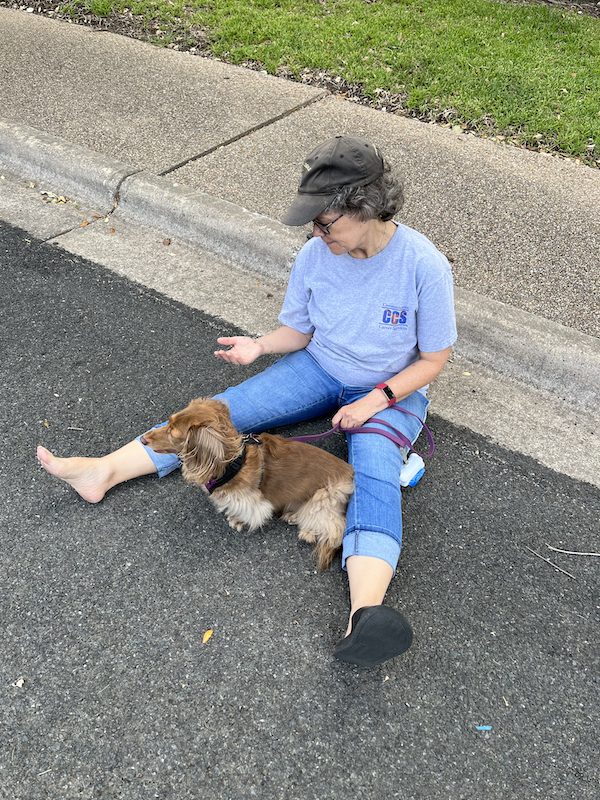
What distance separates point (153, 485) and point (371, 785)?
5.33ft

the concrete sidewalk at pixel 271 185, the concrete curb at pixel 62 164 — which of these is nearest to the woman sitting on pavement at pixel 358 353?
the concrete sidewalk at pixel 271 185

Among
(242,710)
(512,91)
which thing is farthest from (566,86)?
(242,710)

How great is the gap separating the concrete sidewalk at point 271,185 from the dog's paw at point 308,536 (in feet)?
3.86

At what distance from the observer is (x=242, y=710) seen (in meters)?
2.35

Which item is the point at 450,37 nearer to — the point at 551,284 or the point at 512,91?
the point at 512,91

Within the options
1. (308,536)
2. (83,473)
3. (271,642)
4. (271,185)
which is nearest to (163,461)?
(83,473)

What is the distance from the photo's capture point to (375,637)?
230 centimetres

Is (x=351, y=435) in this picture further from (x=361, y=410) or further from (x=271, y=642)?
(x=271, y=642)

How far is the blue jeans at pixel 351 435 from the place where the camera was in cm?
270

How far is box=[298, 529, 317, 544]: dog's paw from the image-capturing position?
290 cm

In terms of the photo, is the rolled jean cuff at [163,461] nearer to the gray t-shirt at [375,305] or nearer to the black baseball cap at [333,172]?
the gray t-shirt at [375,305]

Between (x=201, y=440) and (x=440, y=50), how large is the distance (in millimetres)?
6105

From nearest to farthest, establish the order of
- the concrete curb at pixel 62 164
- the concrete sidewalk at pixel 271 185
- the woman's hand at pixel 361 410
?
the woman's hand at pixel 361 410 → the concrete sidewalk at pixel 271 185 → the concrete curb at pixel 62 164

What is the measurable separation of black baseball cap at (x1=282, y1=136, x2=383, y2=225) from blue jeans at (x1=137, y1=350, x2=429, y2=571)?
2.96 feet
